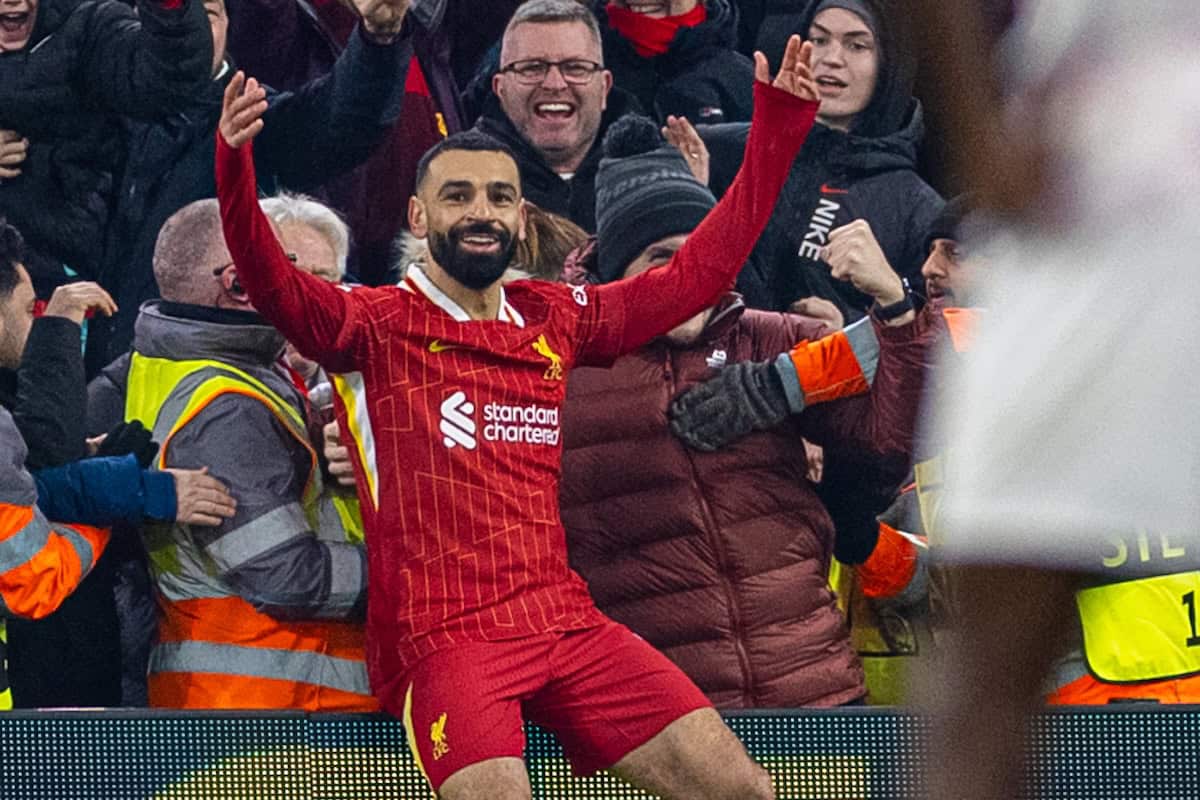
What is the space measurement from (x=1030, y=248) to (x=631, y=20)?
3.40 metres

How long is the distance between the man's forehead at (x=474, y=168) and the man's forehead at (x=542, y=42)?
0.41 m

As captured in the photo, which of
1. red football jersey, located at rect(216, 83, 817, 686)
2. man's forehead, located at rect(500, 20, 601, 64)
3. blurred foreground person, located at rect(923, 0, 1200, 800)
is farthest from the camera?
man's forehead, located at rect(500, 20, 601, 64)

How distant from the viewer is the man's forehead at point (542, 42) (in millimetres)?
5086

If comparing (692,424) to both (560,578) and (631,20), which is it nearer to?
(560,578)

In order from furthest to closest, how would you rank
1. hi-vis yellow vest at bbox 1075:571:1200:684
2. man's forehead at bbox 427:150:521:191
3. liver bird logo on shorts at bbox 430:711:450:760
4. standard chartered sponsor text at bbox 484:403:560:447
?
hi-vis yellow vest at bbox 1075:571:1200:684
man's forehead at bbox 427:150:521:191
standard chartered sponsor text at bbox 484:403:560:447
liver bird logo on shorts at bbox 430:711:450:760

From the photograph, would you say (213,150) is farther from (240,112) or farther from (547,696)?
(547,696)

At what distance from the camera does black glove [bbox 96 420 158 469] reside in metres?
4.95

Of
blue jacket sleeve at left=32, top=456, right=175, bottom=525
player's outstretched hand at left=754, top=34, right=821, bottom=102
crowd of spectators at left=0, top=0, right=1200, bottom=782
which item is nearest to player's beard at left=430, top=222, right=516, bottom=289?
crowd of spectators at left=0, top=0, right=1200, bottom=782

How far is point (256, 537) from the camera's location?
16.2 feet

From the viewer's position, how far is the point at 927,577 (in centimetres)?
513

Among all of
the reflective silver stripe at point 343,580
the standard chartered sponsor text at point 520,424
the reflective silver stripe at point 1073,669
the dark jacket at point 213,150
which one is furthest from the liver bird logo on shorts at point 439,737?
the reflective silver stripe at point 1073,669

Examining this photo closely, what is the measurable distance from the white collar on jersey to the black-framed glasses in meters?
0.76

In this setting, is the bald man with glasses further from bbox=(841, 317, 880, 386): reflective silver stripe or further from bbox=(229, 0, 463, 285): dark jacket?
bbox=(841, 317, 880, 386): reflective silver stripe

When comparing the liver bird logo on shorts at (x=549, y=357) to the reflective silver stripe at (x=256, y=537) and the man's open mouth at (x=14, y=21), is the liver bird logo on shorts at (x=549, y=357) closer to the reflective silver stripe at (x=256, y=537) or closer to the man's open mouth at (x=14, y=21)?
the reflective silver stripe at (x=256, y=537)
